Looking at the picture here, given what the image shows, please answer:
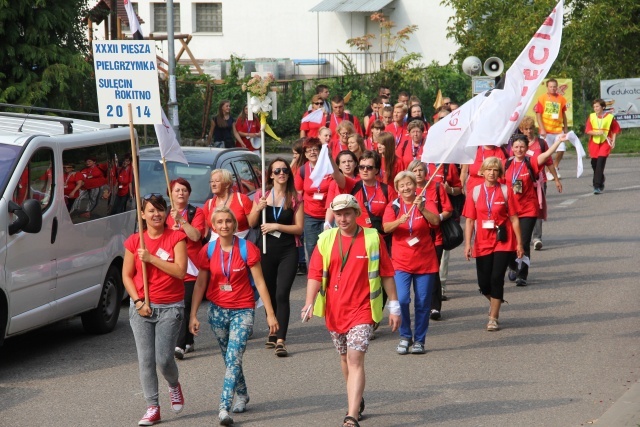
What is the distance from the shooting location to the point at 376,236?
327 inches

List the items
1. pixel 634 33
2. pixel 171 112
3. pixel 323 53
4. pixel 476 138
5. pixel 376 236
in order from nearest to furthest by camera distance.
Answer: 1. pixel 376 236
2. pixel 476 138
3. pixel 171 112
4. pixel 634 33
5. pixel 323 53

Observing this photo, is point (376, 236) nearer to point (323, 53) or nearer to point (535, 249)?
point (535, 249)

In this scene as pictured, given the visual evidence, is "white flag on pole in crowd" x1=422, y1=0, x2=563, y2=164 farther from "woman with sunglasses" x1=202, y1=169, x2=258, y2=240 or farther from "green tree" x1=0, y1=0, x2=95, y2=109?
"green tree" x1=0, y1=0, x2=95, y2=109

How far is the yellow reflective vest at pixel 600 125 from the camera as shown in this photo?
23.5m

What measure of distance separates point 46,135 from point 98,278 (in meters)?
1.62

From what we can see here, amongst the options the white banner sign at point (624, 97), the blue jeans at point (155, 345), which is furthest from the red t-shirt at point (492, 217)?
the white banner sign at point (624, 97)

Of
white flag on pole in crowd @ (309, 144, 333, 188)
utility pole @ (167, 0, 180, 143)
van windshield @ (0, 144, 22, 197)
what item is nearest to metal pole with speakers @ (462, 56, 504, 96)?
utility pole @ (167, 0, 180, 143)

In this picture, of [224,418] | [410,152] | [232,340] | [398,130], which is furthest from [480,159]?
[224,418]

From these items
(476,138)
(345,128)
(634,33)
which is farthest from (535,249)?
(634,33)

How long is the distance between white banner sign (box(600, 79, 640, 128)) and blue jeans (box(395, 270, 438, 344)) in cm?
2589

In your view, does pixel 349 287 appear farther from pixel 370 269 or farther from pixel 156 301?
pixel 156 301

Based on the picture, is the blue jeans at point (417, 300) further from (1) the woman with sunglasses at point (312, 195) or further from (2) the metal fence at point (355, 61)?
(2) the metal fence at point (355, 61)

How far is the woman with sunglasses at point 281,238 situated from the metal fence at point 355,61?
37.3 metres

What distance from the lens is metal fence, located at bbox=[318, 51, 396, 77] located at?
48.3m
